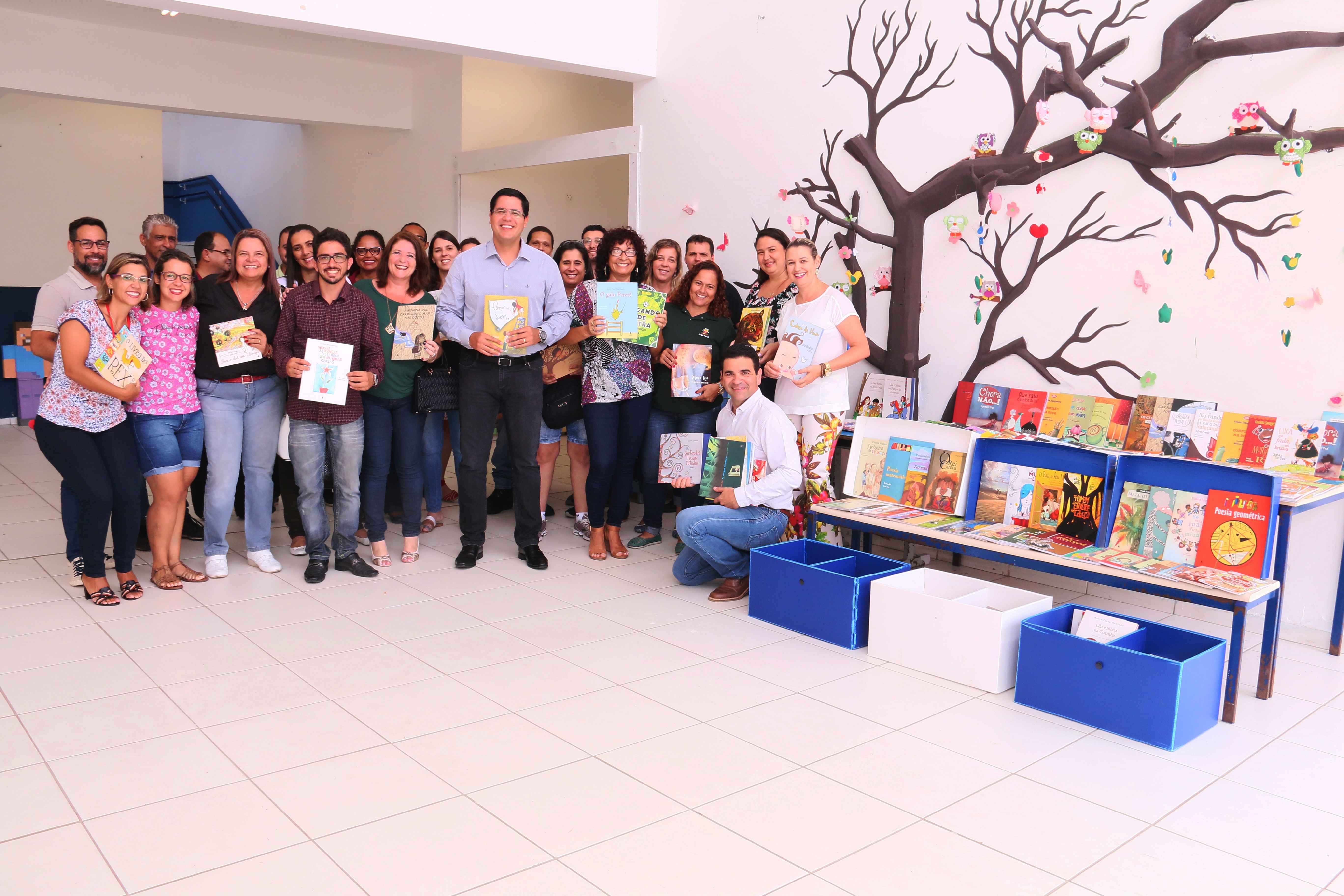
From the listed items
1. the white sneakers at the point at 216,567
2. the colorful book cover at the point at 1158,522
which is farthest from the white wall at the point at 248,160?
the colorful book cover at the point at 1158,522

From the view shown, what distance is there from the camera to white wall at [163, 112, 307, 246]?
1226 centimetres

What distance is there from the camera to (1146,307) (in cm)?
443

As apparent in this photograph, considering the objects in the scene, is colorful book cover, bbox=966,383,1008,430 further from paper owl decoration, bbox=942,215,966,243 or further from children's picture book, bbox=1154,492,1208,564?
children's picture book, bbox=1154,492,1208,564

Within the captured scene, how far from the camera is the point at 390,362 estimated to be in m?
4.82

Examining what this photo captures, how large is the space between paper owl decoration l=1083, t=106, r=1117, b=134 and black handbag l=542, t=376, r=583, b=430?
2.87m

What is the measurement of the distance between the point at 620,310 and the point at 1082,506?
2.36 meters

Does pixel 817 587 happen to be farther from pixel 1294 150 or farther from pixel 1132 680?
pixel 1294 150

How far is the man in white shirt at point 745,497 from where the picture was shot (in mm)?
4488

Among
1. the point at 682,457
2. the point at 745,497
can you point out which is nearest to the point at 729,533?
the point at 745,497

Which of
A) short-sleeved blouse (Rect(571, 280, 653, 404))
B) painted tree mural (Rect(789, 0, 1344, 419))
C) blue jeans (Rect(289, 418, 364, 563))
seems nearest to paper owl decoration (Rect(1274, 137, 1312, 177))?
painted tree mural (Rect(789, 0, 1344, 419))

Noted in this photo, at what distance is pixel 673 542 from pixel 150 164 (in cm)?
817

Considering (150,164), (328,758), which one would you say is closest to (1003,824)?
(328,758)

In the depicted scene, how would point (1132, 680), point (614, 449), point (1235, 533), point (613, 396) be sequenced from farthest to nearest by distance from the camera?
1. point (614, 449)
2. point (613, 396)
3. point (1235, 533)
4. point (1132, 680)

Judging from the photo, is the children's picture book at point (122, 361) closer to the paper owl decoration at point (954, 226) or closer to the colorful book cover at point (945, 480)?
the colorful book cover at point (945, 480)
